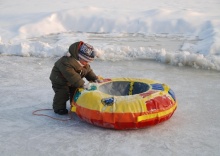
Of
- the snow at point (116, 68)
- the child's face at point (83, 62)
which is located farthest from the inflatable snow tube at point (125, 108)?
the child's face at point (83, 62)

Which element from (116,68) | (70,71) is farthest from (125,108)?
(116,68)

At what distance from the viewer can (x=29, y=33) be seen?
9789mm

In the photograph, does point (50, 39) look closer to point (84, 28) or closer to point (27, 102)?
point (84, 28)

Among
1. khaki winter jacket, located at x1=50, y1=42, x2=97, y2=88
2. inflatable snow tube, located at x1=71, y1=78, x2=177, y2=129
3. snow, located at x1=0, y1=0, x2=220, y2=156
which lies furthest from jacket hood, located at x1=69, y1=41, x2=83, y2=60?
snow, located at x1=0, y1=0, x2=220, y2=156

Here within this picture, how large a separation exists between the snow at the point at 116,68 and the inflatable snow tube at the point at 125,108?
13 centimetres

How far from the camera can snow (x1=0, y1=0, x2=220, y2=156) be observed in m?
3.47

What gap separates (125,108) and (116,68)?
9.62 ft

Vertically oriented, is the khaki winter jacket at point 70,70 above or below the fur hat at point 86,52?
below

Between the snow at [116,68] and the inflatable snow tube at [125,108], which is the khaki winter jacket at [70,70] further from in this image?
the snow at [116,68]

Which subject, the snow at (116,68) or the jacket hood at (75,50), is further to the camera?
the jacket hood at (75,50)

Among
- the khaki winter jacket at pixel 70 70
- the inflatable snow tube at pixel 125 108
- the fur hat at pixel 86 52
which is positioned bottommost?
the inflatable snow tube at pixel 125 108

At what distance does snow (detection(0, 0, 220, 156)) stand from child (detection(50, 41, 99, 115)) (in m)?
0.26

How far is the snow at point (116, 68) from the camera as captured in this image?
11.4ft

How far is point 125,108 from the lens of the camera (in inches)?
140
